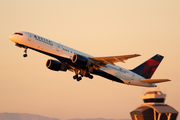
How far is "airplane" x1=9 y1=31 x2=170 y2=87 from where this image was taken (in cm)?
4062

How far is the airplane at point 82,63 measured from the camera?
4062 centimetres

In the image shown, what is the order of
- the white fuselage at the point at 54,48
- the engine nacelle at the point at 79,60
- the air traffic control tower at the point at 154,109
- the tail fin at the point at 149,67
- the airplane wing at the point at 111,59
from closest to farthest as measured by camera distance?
the white fuselage at the point at 54,48 < the airplane wing at the point at 111,59 < the engine nacelle at the point at 79,60 < the tail fin at the point at 149,67 < the air traffic control tower at the point at 154,109

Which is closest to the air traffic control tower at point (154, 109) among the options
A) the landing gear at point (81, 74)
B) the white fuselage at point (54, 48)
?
the white fuselage at point (54, 48)

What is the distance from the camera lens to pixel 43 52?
41781 millimetres

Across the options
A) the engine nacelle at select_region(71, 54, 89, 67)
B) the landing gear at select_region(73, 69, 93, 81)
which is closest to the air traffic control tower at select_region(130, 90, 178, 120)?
the landing gear at select_region(73, 69, 93, 81)

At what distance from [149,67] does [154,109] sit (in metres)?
33.8

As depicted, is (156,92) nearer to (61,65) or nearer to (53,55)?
(61,65)

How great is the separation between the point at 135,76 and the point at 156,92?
42.7 meters

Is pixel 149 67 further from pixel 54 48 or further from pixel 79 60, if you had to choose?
pixel 54 48

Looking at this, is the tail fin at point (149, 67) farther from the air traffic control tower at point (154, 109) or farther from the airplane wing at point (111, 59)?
the air traffic control tower at point (154, 109)

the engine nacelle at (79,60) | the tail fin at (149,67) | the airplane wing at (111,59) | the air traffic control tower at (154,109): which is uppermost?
the tail fin at (149,67)

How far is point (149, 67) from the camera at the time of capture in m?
55.8

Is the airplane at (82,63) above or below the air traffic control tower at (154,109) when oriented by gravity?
above

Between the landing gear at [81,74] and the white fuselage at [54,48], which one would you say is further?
the landing gear at [81,74]
